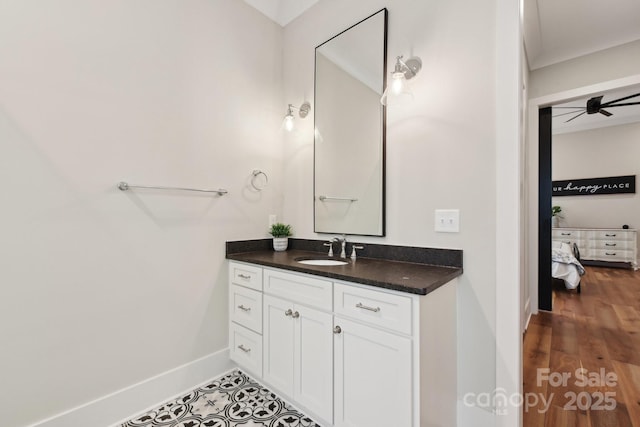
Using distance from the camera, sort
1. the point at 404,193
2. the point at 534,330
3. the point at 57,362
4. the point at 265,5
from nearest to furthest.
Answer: the point at 57,362
the point at 404,193
the point at 265,5
the point at 534,330

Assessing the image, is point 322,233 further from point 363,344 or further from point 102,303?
point 102,303

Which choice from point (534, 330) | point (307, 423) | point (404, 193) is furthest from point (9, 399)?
point (534, 330)

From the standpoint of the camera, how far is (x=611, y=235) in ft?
18.6

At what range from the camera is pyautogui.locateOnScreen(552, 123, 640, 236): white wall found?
5.56 m

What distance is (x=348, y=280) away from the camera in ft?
4.45

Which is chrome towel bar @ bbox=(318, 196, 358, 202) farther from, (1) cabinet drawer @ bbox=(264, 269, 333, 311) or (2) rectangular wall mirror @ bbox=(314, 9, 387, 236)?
(1) cabinet drawer @ bbox=(264, 269, 333, 311)

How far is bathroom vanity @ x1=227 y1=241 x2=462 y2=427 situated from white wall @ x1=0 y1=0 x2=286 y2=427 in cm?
49

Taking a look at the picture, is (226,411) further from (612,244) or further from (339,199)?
(612,244)

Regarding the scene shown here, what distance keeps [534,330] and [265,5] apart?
3.90m

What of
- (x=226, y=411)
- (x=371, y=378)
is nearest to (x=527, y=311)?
(x=371, y=378)

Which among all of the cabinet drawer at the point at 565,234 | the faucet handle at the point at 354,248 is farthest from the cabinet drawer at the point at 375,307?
the cabinet drawer at the point at 565,234

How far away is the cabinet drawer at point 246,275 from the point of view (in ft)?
6.05

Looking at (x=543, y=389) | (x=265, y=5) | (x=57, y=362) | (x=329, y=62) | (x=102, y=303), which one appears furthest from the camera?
(x=265, y=5)

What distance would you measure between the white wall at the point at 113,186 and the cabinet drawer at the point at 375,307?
1.09m
